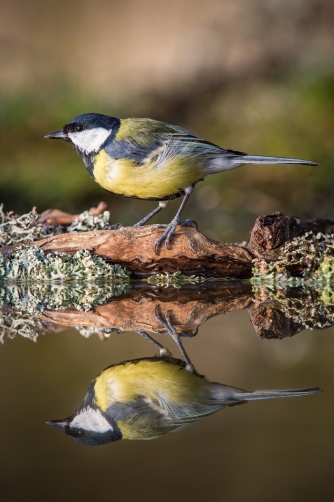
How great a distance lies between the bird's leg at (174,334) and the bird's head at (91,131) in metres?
0.73

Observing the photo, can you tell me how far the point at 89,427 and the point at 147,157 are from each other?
3.92 ft

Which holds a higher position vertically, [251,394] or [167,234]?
[251,394]

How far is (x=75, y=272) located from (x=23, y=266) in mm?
162

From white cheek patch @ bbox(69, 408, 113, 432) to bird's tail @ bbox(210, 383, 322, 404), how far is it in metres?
0.14

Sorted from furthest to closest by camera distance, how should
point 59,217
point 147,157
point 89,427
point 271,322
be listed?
point 59,217 → point 147,157 → point 271,322 → point 89,427

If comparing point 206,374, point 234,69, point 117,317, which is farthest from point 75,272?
point 234,69

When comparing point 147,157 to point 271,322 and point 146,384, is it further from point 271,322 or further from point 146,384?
point 146,384

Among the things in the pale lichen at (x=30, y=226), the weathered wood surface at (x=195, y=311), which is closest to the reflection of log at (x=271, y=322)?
the weathered wood surface at (x=195, y=311)

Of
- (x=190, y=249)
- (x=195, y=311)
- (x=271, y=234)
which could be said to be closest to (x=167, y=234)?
(x=190, y=249)

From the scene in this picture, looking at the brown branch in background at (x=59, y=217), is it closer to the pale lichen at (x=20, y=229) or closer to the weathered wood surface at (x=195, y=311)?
the pale lichen at (x=20, y=229)

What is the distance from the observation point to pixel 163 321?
123 centimetres

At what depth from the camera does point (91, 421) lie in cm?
71

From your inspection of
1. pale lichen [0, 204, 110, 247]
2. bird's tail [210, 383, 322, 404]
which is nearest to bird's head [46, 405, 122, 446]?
bird's tail [210, 383, 322, 404]

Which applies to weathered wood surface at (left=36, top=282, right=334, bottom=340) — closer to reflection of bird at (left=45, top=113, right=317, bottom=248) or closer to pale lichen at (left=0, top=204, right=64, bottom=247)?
reflection of bird at (left=45, top=113, right=317, bottom=248)
